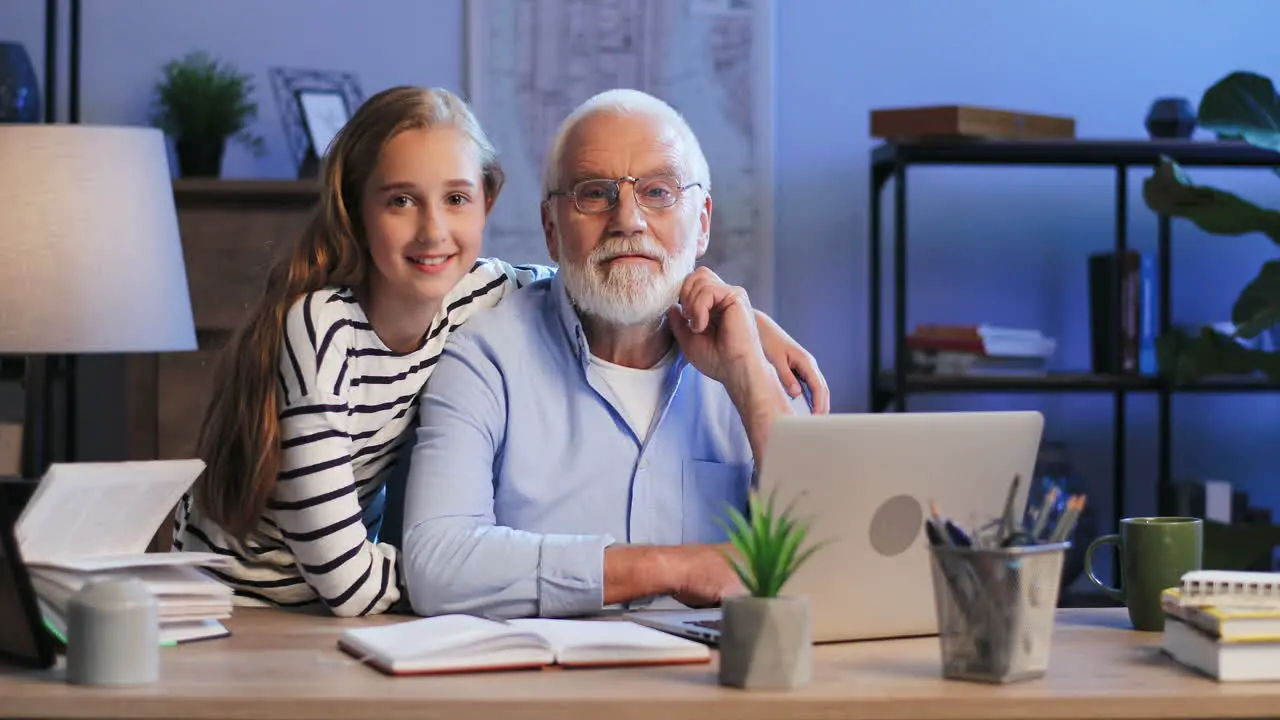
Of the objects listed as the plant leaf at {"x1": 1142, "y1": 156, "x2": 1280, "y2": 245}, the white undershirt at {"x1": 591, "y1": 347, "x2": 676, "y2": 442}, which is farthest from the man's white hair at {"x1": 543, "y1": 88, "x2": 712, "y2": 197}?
the plant leaf at {"x1": 1142, "y1": 156, "x2": 1280, "y2": 245}

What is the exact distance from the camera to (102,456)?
3.85 metres

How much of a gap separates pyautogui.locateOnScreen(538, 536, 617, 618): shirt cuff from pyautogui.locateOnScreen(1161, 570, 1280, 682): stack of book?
2.13ft

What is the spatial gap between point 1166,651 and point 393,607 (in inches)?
36.3

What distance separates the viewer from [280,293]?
2020mm

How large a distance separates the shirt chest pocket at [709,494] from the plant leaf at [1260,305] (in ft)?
Answer: 5.74

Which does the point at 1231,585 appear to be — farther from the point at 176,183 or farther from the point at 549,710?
the point at 176,183

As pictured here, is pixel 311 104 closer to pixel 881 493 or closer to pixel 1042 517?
pixel 881 493

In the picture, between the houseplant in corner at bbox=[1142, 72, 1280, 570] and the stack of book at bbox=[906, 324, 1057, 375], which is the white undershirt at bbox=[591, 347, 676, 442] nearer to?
the houseplant in corner at bbox=[1142, 72, 1280, 570]

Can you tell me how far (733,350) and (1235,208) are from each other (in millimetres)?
1793

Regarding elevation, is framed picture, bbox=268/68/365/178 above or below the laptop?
above

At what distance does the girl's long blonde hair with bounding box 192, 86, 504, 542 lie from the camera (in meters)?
1.89

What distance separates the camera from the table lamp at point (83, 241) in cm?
247

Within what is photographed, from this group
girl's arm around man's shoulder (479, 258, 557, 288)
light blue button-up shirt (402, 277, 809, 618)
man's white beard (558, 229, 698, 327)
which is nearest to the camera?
light blue button-up shirt (402, 277, 809, 618)

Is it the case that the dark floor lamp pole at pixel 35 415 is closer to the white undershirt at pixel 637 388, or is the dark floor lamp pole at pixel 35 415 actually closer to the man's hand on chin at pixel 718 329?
the white undershirt at pixel 637 388
